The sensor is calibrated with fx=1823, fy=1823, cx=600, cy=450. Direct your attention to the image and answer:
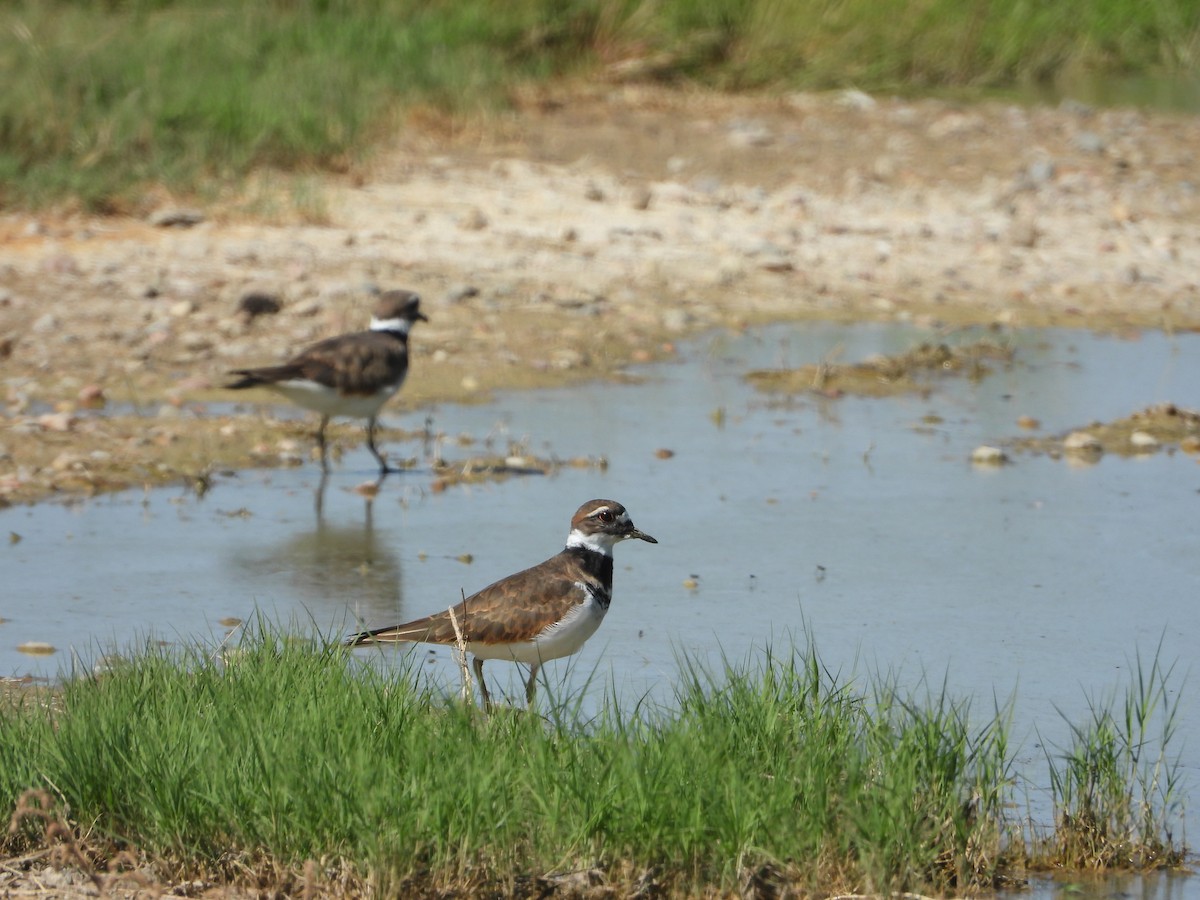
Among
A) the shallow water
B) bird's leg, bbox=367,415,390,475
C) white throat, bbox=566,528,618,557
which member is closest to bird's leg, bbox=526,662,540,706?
the shallow water

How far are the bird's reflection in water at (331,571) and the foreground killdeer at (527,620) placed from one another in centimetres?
80

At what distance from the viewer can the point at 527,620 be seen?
19.6 feet

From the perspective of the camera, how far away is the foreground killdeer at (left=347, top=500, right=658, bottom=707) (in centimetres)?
596

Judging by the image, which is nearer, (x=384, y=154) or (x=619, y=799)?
(x=619, y=799)

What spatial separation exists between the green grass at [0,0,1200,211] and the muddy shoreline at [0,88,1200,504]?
0.48m

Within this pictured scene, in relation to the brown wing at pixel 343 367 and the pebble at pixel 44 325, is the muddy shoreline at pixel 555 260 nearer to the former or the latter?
the pebble at pixel 44 325

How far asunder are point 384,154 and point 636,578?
8856 mm

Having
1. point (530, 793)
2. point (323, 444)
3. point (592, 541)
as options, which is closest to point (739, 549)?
point (592, 541)

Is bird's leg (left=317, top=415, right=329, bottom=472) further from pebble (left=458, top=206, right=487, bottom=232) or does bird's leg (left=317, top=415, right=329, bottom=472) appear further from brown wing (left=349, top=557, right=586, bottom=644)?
pebble (left=458, top=206, right=487, bottom=232)

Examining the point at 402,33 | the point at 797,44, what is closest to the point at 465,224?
the point at 402,33

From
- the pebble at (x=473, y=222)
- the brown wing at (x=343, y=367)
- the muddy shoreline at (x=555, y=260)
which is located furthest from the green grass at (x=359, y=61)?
the brown wing at (x=343, y=367)

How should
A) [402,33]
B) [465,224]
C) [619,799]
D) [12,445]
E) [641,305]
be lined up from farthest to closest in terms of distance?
[402,33] → [465,224] → [641,305] → [12,445] → [619,799]

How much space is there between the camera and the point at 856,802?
4574 millimetres

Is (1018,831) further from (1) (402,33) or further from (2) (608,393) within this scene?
(1) (402,33)
